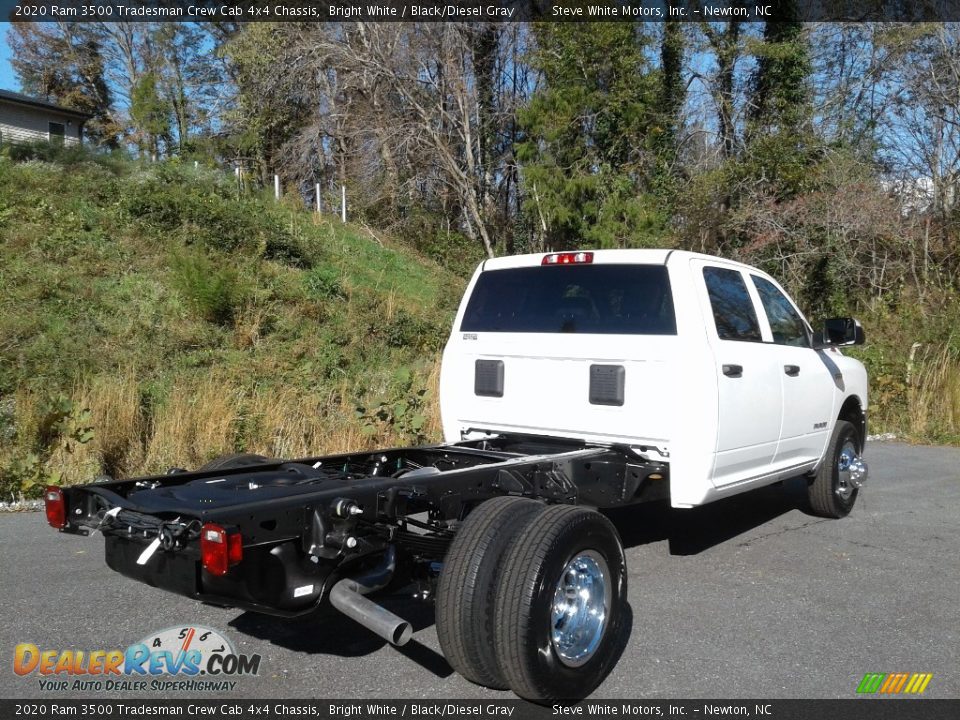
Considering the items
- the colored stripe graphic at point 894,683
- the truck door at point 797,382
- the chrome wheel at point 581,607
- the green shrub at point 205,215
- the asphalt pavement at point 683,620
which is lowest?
the colored stripe graphic at point 894,683

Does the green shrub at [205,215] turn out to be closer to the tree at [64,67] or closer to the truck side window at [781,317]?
the truck side window at [781,317]

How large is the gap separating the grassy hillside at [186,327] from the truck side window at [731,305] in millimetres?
3977

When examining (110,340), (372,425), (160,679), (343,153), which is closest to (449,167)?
(343,153)

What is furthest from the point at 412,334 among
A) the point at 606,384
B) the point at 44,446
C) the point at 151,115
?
the point at 151,115

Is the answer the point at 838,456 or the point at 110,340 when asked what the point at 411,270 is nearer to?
the point at 110,340

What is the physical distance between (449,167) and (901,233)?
12.3m

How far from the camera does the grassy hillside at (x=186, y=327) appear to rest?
8461 mm

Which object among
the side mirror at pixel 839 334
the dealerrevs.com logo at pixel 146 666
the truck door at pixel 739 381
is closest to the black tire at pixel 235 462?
the dealerrevs.com logo at pixel 146 666

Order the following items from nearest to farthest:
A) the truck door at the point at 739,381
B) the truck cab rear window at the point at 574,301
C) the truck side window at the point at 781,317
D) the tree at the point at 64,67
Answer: the truck door at the point at 739,381 < the truck cab rear window at the point at 574,301 < the truck side window at the point at 781,317 < the tree at the point at 64,67

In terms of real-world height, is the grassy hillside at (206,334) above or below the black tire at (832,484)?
above

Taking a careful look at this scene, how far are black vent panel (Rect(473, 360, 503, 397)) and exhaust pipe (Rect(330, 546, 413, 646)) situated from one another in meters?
2.08

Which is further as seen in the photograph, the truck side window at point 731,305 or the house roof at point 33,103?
the house roof at point 33,103

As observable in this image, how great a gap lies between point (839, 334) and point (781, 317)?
1.55ft
